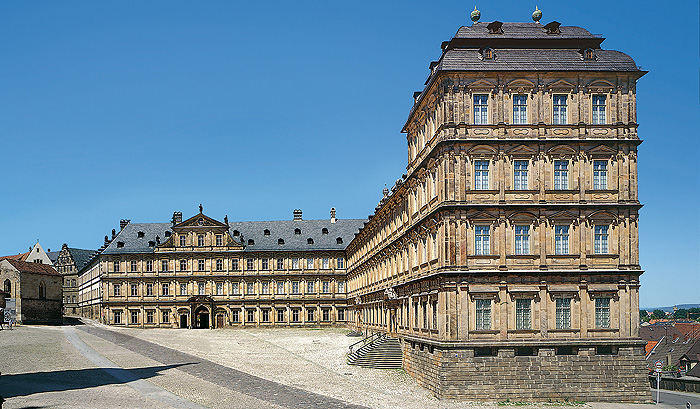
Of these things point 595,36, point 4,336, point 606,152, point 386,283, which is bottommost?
point 4,336

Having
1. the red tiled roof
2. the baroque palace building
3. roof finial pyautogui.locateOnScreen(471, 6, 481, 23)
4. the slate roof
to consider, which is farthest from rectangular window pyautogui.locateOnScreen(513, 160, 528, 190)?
the red tiled roof

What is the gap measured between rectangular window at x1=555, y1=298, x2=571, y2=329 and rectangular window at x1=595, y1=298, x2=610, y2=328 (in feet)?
4.85

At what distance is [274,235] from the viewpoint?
326ft

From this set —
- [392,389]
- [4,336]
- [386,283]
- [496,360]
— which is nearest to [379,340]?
[386,283]

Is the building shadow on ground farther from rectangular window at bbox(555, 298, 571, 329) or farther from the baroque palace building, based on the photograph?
rectangular window at bbox(555, 298, 571, 329)

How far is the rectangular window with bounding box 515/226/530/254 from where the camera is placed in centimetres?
3722

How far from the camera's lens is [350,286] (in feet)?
299

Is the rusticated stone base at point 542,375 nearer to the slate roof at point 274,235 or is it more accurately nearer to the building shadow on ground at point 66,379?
the building shadow on ground at point 66,379

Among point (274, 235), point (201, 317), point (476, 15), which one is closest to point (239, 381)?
point (476, 15)

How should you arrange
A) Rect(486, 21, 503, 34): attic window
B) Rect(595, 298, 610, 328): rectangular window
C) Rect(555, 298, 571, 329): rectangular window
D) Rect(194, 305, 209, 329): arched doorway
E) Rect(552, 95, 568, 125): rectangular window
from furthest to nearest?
Rect(194, 305, 209, 329): arched doorway < Rect(486, 21, 503, 34): attic window < Rect(552, 95, 568, 125): rectangular window < Rect(595, 298, 610, 328): rectangular window < Rect(555, 298, 571, 329): rectangular window

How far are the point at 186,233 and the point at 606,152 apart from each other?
70.2 m

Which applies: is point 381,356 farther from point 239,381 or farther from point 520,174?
point 520,174

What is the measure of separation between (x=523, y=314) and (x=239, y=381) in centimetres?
1630

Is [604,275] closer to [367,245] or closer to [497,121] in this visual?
[497,121]
